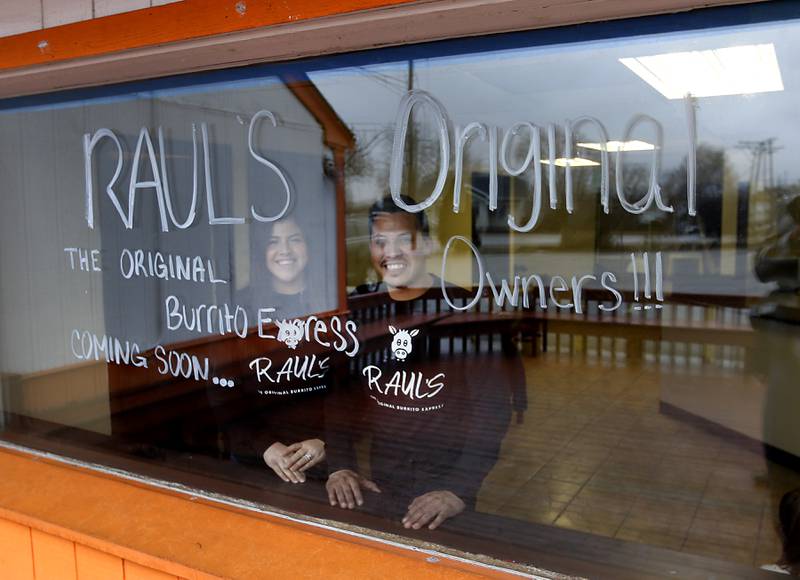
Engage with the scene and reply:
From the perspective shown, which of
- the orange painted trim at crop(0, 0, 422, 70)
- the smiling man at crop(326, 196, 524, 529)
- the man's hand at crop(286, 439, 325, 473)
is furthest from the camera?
the man's hand at crop(286, 439, 325, 473)

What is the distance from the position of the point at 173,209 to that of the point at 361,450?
2.48ft

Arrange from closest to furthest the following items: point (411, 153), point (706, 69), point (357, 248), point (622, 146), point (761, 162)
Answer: point (622, 146)
point (706, 69)
point (411, 153)
point (357, 248)
point (761, 162)

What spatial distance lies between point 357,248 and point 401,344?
0.35 metres

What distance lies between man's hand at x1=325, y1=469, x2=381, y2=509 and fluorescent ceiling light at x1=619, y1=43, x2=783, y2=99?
1.05 meters

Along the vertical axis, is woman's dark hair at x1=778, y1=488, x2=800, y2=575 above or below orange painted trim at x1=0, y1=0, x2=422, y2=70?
below

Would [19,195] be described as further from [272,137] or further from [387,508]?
[387,508]

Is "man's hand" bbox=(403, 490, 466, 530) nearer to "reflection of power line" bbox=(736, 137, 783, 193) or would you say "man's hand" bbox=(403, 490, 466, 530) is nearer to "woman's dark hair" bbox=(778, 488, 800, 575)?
"woman's dark hair" bbox=(778, 488, 800, 575)

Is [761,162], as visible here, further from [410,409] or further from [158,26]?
[158,26]

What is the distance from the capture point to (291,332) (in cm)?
164

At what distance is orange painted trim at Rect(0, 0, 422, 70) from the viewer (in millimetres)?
1251

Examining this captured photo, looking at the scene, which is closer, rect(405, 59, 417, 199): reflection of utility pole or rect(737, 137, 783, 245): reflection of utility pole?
rect(405, 59, 417, 199): reflection of utility pole

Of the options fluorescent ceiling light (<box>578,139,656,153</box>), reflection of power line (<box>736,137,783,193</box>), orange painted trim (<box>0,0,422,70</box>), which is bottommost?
fluorescent ceiling light (<box>578,139,656,153</box>)

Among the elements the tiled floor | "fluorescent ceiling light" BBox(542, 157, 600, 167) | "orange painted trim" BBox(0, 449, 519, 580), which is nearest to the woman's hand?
"orange painted trim" BBox(0, 449, 519, 580)

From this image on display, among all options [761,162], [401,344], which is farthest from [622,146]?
[761,162]
